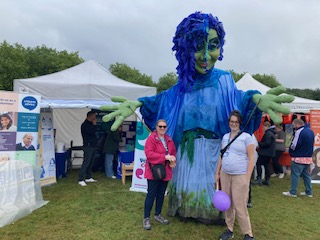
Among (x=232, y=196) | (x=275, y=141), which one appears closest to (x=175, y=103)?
(x=232, y=196)

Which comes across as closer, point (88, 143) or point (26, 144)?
point (26, 144)

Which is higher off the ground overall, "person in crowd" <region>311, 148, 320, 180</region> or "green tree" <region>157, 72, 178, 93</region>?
"green tree" <region>157, 72, 178, 93</region>

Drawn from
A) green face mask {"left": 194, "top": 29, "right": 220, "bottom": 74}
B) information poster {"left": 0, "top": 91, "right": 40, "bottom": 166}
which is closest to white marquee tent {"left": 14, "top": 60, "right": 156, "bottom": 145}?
information poster {"left": 0, "top": 91, "right": 40, "bottom": 166}

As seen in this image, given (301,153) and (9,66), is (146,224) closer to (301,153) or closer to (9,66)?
(301,153)

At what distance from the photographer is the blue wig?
3211 millimetres

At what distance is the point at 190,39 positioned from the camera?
323 centimetres

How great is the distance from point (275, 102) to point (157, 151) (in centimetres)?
145

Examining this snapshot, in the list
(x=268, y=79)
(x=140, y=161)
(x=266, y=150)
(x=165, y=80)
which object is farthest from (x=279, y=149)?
(x=165, y=80)

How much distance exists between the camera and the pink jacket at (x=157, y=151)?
329 cm

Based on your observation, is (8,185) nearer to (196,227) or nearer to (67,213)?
(67,213)

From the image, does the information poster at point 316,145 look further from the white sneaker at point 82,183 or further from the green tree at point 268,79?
the green tree at point 268,79

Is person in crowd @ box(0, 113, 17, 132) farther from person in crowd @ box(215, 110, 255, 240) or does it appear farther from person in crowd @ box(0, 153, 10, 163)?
person in crowd @ box(215, 110, 255, 240)

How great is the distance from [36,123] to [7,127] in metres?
0.46

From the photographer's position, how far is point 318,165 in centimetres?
662
